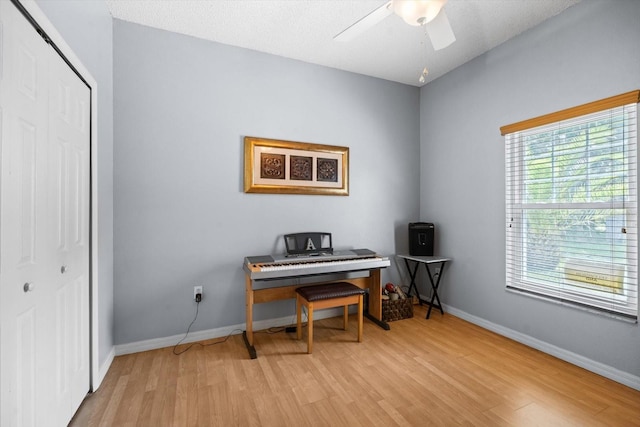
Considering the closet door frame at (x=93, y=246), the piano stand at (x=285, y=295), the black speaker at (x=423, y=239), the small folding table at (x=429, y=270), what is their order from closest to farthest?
the closet door frame at (x=93, y=246) → the piano stand at (x=285, y=295) → the small folding table at (x=429, y=270) → the black speaker at (x=423, y=239)

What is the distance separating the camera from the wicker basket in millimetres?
3084

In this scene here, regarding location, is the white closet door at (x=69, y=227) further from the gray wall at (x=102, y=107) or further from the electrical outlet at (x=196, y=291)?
the electrical outlet at (x=196, y=291)

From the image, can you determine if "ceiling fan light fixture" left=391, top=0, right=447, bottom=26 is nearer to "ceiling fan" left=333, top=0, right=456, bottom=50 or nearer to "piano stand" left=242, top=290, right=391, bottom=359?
"ceiling fan" left=333, top=0, right=456, bottom=50

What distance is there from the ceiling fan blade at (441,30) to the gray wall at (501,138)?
1.27m

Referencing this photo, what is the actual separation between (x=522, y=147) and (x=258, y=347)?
302 centimetres

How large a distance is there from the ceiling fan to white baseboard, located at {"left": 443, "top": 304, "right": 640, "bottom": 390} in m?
2.55

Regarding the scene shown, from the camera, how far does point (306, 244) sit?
9.60 feet

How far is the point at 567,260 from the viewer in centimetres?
235

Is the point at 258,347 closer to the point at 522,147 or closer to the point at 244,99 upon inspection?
the point at 244,99

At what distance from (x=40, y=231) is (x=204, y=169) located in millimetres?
1459

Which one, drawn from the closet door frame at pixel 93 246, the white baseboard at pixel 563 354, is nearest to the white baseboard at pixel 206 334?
the closet door frame at pixel 93 246

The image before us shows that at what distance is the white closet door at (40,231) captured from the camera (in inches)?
42.4

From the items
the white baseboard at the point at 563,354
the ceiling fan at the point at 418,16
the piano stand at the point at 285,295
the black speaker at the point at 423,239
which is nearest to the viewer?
the ceiling fan at the point at 418,16

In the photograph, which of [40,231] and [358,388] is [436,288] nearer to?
[358,388]
